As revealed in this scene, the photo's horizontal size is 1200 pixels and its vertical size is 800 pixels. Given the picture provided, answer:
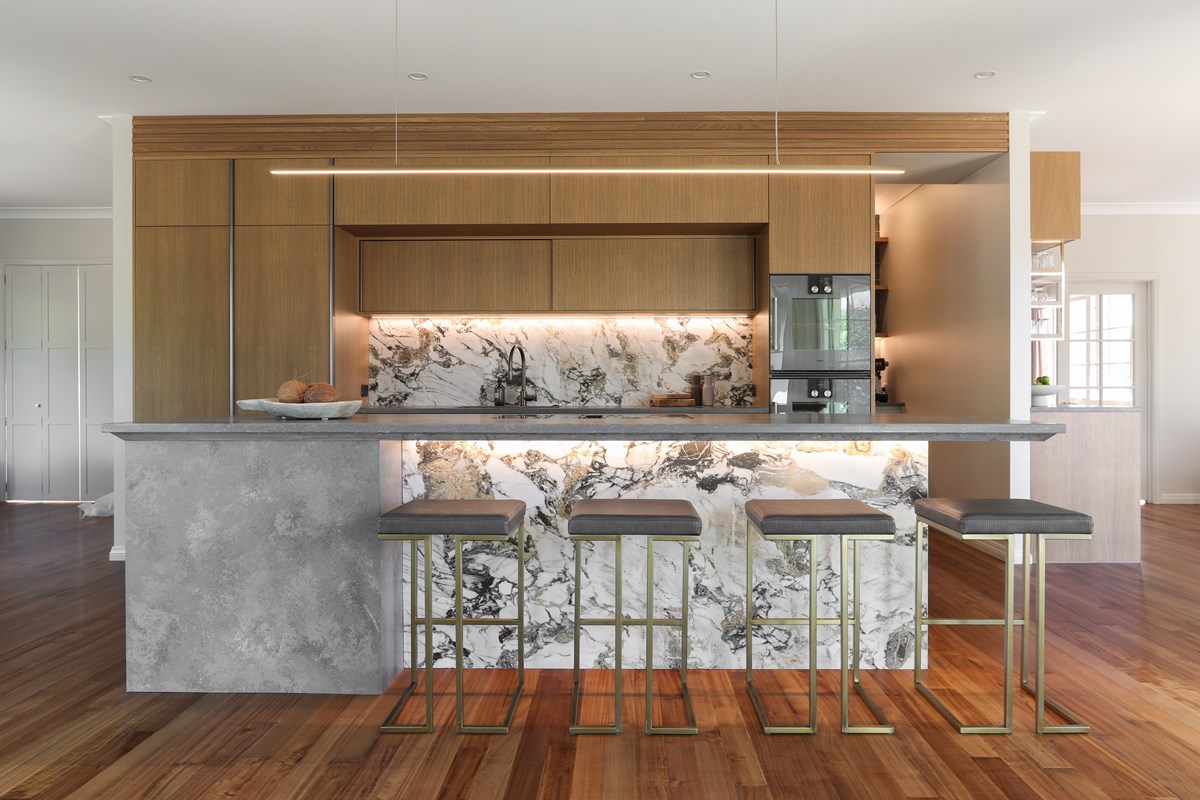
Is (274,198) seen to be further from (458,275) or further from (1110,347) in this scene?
(1110,347)

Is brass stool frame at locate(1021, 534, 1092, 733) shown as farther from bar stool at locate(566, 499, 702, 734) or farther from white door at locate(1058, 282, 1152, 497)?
white door at locate(1058, 282, 1152, 497)

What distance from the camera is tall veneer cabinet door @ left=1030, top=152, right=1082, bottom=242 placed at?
5.12 meters

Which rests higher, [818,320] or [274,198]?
[274,198]

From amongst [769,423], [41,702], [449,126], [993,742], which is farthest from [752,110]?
[41,702]

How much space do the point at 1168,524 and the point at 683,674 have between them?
218 inches

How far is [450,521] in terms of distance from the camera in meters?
2.50

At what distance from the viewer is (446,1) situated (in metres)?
3.44

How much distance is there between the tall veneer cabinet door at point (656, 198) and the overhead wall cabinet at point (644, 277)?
13.6 inches

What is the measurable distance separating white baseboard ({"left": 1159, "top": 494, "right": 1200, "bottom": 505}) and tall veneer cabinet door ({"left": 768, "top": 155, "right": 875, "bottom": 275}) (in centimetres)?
479

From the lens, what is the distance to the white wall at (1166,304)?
24.2ft

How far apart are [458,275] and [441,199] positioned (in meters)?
0.55

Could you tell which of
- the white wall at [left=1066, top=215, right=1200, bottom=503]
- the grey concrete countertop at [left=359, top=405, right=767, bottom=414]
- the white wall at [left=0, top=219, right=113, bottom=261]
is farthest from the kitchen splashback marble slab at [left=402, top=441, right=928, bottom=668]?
the white wall at [left=0, top=219, right=113, bottom=261]

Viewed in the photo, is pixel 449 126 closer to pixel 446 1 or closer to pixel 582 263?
pixel 582 263

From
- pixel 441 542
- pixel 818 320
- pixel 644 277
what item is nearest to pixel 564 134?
pixel 644 277
